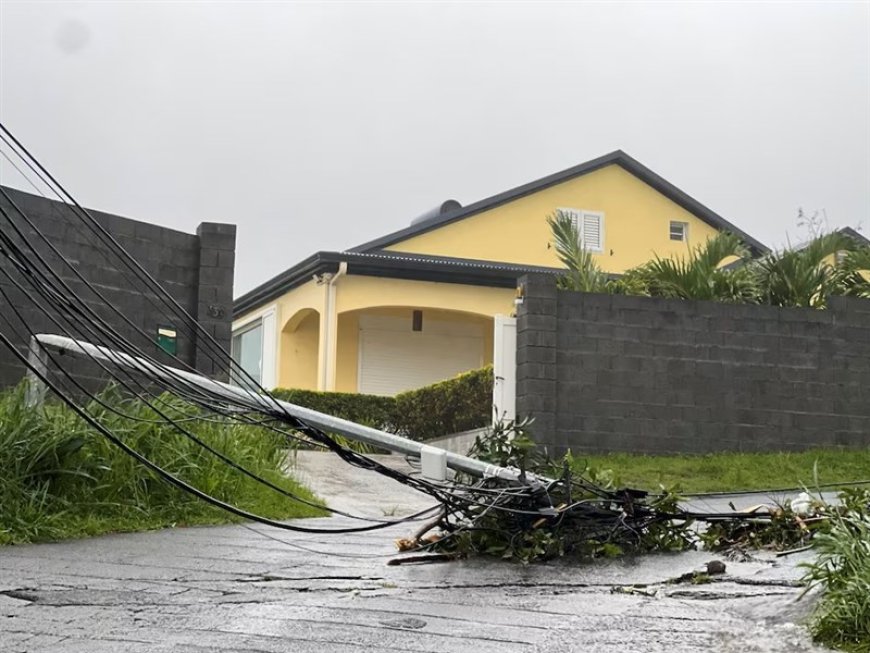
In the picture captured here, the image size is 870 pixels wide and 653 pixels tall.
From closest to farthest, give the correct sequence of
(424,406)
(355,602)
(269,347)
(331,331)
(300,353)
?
(355,602)
(424,406)
(331,331)
(269,347)
(300,353)

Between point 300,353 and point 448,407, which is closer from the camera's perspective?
point 448,407

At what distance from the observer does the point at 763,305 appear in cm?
1388

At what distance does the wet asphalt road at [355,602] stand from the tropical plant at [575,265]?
773 centimetres

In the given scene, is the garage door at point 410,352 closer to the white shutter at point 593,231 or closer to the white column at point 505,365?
the white shutter at point 593,231

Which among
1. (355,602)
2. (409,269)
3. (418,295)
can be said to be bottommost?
(355,602)

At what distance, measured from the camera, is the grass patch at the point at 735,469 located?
36.8 ft

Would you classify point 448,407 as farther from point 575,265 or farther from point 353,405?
point 575,265

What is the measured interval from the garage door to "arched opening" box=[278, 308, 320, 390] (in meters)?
1.28

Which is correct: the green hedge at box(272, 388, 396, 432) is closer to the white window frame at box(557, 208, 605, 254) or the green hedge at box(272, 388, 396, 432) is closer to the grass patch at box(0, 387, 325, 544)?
the white window frame at box(557, 208, 605, 254)

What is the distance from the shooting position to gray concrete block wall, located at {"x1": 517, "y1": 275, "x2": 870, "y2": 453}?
12703 mm

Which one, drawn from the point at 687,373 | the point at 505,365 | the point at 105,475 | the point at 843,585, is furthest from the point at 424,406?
the point at 843,585

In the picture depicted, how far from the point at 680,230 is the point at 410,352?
7.30 m

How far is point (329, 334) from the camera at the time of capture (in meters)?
19.7

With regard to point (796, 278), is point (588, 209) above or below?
above
